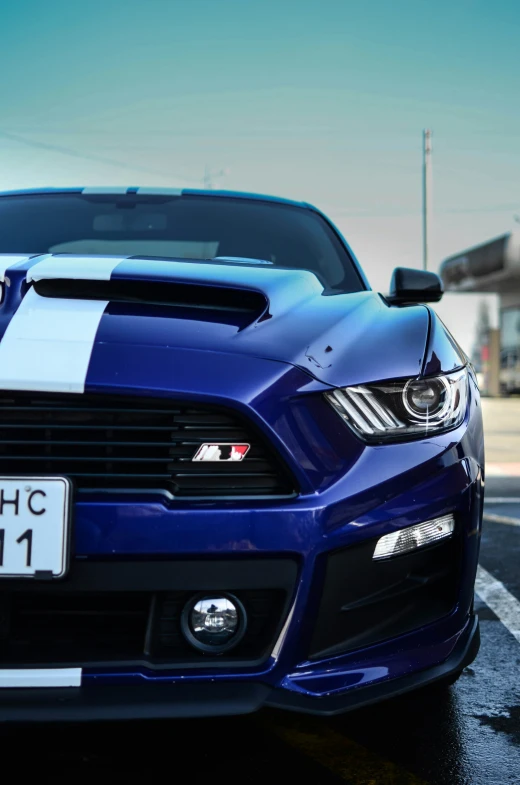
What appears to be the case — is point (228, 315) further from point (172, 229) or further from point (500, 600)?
point (500, 600)

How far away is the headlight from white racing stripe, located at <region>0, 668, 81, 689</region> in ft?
2.30

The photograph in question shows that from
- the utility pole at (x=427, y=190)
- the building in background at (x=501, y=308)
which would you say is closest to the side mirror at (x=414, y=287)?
the utility pole at (x=427, y=190)

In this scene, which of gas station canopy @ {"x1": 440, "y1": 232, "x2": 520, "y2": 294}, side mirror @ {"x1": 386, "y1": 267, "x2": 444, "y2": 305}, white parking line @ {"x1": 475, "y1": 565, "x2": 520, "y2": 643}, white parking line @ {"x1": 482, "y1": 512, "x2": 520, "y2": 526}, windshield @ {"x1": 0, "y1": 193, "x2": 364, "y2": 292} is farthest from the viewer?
gas station canopy @ {"x1": 440, "y1": 232, "x2": 520, "y2": 294}

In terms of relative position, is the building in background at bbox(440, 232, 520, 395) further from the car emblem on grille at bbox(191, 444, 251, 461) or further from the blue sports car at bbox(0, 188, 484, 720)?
the car emblem on grille at bbox(191, 444, 251, 461)

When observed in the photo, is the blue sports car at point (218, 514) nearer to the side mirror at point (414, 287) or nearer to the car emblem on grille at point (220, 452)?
the car emblem on grille at point (220, 452)

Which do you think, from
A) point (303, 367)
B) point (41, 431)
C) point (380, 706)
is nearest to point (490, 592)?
point (380, 706)

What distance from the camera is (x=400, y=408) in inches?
69.6

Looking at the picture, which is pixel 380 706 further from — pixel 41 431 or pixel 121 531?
pixel 41 431

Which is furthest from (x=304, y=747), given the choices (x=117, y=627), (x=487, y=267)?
(x=487, y=267)

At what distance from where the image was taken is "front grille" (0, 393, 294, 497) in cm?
160

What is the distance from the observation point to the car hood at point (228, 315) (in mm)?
1716

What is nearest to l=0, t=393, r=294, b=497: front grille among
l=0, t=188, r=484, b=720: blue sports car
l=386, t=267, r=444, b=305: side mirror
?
l=0, t=188, r=484, b=720: blue sports car

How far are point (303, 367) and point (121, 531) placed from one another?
1.57ft

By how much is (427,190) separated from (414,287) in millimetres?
19672
